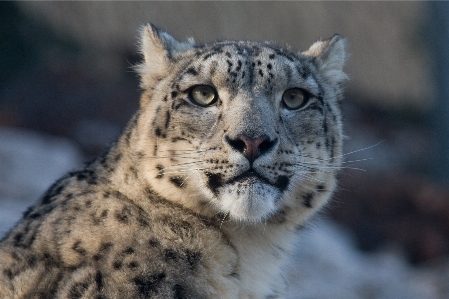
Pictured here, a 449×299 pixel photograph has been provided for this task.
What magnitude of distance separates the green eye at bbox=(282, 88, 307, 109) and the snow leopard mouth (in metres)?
0.70

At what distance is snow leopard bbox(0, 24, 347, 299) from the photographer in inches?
207

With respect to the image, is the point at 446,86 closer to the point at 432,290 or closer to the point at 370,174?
the point at 370,174

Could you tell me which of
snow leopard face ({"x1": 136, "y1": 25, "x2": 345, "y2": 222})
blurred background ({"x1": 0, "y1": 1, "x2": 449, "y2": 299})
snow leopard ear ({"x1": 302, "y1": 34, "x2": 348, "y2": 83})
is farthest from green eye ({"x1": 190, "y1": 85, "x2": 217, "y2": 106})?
blurred background ({"x1": 0, "y1": 1, "x2": 449, "y2": 299})

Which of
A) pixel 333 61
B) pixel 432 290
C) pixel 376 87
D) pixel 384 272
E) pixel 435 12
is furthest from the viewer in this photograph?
pixel 376 87

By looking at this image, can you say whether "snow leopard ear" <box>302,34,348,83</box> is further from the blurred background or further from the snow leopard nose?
the blurred background

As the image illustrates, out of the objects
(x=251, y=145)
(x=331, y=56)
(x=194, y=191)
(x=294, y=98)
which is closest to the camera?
(x=251, y=145)

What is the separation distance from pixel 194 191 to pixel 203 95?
28.9 inches

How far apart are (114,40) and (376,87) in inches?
304

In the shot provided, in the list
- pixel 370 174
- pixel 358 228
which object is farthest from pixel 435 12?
pixel 358 228

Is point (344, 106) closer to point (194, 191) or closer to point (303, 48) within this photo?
point (303, 48)

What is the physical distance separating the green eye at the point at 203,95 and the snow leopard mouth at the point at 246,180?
629 millimetres

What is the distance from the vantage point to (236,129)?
5.39 metres

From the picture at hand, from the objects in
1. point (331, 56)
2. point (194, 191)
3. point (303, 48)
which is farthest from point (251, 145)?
point (303, 48)

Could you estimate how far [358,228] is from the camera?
16.1 metres
